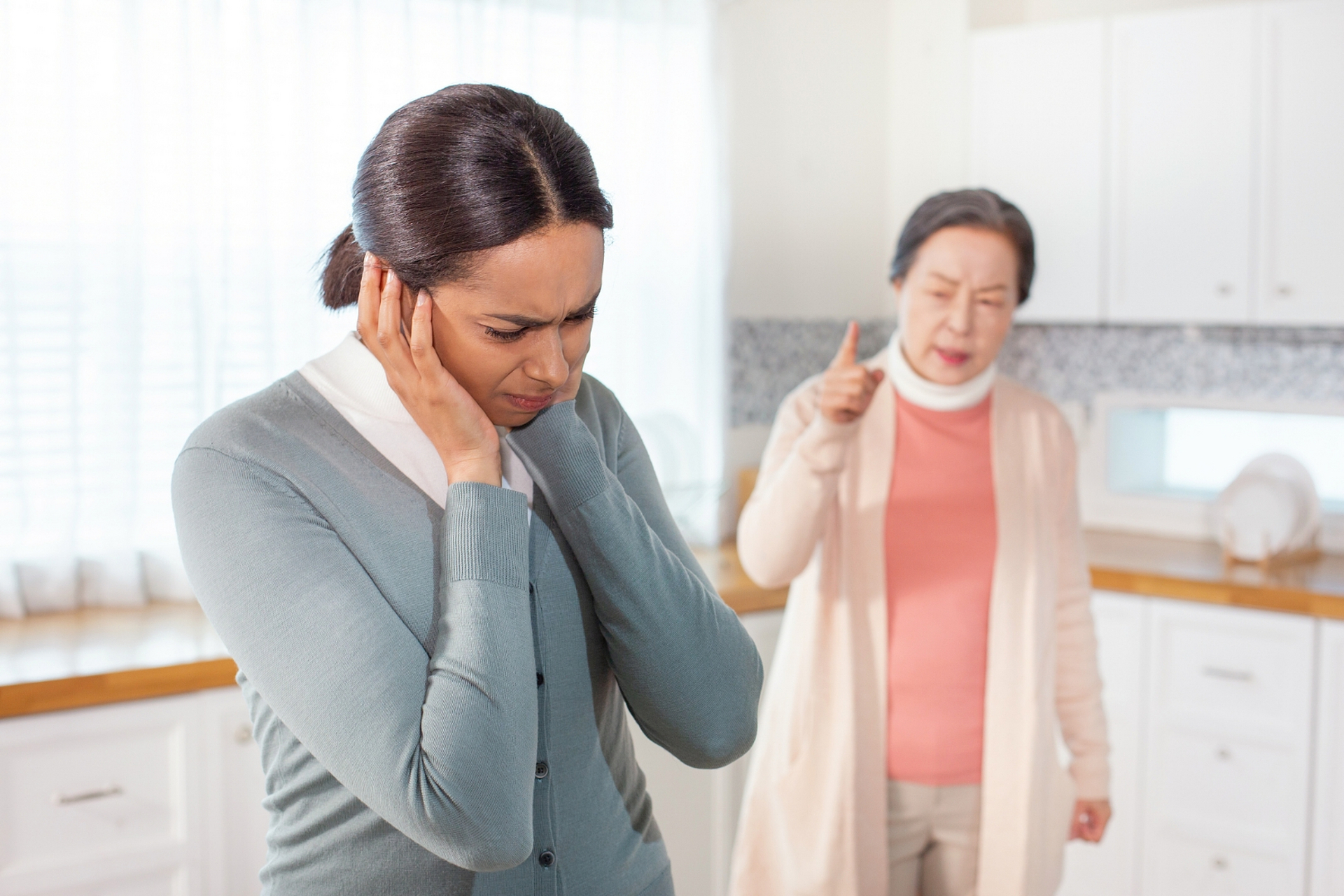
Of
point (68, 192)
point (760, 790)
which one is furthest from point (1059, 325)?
point (68, 192)

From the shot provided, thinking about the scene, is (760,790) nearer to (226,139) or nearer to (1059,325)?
(226,139)

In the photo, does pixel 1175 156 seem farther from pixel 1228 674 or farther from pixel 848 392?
pixel 848 392

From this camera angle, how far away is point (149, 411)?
2324mm

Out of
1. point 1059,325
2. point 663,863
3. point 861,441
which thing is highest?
point 1059,325

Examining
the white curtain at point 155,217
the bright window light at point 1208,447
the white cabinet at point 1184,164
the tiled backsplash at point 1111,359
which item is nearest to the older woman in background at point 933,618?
the white curtain at point 155,217

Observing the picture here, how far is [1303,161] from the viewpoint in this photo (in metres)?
2.67

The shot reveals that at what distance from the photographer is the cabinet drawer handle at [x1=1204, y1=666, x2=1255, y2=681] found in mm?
2480

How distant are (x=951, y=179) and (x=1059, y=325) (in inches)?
21.1

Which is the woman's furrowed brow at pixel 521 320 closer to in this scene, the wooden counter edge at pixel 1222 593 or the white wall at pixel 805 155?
the wooden counter edge at pixel 1222 593

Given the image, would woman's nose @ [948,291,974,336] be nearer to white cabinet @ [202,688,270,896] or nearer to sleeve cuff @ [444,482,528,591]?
sleeve cuff @ [444,482,528,591]

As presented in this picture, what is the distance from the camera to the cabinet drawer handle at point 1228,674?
2480 millimetres

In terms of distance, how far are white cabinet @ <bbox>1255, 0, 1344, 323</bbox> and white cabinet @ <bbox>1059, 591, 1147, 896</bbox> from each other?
83 centimetres

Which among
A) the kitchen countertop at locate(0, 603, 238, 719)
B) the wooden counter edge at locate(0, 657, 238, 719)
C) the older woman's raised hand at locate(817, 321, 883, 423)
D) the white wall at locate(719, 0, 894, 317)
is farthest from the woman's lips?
the white wall at locate(719, 0, 894, 317)

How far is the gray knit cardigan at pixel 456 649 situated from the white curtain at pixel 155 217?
5.18ft
